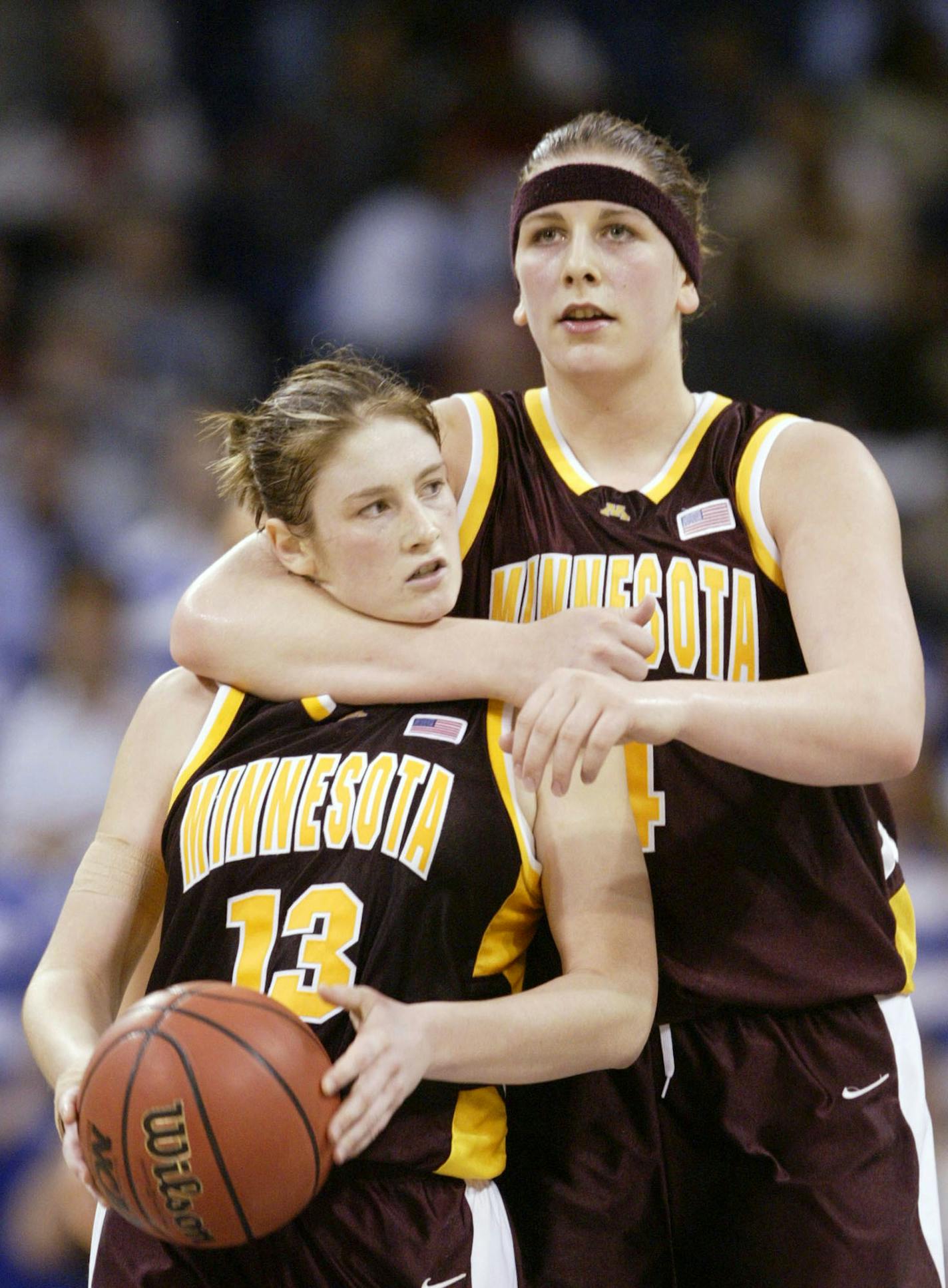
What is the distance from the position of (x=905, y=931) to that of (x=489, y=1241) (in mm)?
922

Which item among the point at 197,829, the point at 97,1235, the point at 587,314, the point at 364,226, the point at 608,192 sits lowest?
the point at 97,1235

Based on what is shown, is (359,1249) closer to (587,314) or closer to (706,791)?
(706,791)

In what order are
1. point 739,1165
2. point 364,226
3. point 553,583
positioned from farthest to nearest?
point 364,226 < point 553,583 < point 739,1165

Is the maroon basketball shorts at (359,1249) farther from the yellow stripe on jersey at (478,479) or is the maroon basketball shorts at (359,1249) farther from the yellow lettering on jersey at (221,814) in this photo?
the yellow stripe on jersey at (478,479)

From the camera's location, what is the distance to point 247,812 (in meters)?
2.35

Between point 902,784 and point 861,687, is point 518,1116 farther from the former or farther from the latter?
point 902,784

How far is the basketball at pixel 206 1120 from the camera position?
75.2 inches

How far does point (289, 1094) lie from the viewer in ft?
6.38

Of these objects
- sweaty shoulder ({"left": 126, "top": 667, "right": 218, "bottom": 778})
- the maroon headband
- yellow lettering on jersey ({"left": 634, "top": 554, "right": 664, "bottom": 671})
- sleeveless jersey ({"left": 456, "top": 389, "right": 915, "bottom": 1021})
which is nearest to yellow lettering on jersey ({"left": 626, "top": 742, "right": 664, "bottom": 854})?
sleeveless jersey ({"left": 456, "top": 389, "right": 915, "bottom": 1021})

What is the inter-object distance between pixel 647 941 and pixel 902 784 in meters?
2.69

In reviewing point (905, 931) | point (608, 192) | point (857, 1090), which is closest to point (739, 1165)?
point (857, 1090)

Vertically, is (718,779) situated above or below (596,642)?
below

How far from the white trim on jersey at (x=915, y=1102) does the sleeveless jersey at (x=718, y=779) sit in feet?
0.19

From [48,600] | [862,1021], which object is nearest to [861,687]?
[862,1021]
